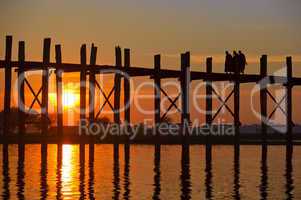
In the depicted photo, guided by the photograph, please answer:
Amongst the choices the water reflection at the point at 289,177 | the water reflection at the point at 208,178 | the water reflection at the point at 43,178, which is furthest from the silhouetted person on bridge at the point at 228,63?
the water reflection at the point at 43,178

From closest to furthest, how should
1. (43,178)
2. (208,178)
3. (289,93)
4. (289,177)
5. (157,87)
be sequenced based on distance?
(43,178), (208,178), (289,177), (157,87), (289,93)

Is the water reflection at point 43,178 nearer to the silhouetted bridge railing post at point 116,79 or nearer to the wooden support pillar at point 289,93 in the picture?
the silhouetted bridge railing post at point 116,79

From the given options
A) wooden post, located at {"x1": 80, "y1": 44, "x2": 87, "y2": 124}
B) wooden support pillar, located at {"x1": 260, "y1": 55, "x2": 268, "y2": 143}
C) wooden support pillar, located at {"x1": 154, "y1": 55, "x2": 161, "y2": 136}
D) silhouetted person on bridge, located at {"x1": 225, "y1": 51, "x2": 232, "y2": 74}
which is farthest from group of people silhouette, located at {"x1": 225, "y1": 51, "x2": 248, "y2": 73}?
wooden post, located at {"x1": 80, "y1": 44, "x2": 87, "y2": 124}

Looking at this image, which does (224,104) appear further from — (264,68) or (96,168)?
(96,168)

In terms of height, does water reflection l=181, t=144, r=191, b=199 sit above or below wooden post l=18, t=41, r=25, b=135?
below

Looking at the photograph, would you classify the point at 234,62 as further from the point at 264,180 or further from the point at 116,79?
the point at 264,180

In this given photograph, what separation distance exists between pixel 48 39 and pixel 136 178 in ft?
21.6

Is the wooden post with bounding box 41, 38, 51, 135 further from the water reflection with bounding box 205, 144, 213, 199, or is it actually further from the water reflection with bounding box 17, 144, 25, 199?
the water reflection with bounding box 205, 144, 213, 199

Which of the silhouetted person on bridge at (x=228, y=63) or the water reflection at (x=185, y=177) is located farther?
the silhouetted person on bridge at (x=228, y=63)

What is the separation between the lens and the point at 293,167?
31781 millimetres

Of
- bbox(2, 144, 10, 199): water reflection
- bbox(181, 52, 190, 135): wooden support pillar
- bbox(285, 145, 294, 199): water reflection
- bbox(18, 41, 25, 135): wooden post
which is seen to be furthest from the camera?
bbox(181, 52, 190, 135): wooden support pillar

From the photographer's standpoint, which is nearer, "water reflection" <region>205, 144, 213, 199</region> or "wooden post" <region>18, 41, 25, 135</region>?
"water reflection" <region>205, 144, 213, 199</region>

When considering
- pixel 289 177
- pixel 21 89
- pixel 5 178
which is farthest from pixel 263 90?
pixel 5 178

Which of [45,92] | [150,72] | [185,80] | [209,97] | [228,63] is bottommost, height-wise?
[209,97]
